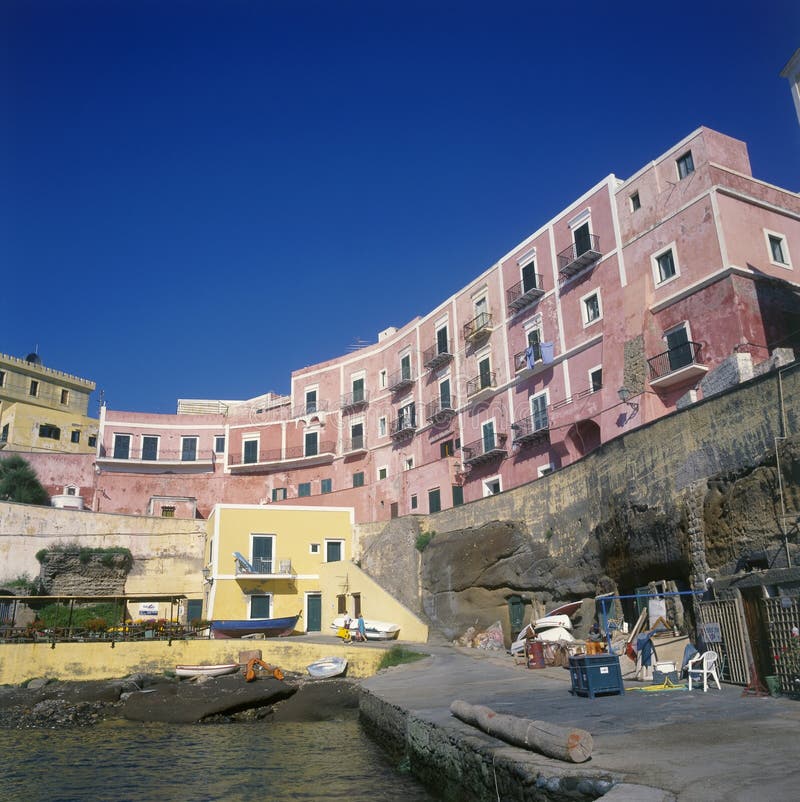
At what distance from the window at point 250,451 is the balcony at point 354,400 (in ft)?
22.3

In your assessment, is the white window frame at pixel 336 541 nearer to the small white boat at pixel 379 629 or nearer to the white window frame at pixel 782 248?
the small white boat at pixel 379 629

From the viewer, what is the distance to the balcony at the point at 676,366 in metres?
24.5

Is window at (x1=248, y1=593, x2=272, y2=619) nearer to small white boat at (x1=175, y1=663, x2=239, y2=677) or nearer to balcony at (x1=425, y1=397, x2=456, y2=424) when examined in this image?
small white boat at (x1=175, y1=663, x2=239, y2=677)

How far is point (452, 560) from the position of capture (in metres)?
30.0

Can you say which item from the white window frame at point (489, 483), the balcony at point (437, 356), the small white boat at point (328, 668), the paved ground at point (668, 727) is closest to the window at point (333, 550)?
the white window frame at point (489, 483)

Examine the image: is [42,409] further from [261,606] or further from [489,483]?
[489,483]

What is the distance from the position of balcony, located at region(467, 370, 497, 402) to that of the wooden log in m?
26.0

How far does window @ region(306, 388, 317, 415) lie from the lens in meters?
46.9

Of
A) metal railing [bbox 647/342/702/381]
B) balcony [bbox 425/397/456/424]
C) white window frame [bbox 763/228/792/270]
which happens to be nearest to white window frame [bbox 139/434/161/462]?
balcony [bbox 425/397/456/424]

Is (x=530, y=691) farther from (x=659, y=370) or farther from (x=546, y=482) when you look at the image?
(x=659, y=370)

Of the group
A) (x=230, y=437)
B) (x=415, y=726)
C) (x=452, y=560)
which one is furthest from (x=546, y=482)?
(x=230, y=437)

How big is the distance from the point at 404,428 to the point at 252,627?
14813 mm

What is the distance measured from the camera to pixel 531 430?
106ft

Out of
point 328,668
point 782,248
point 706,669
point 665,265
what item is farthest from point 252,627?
point 782,248
